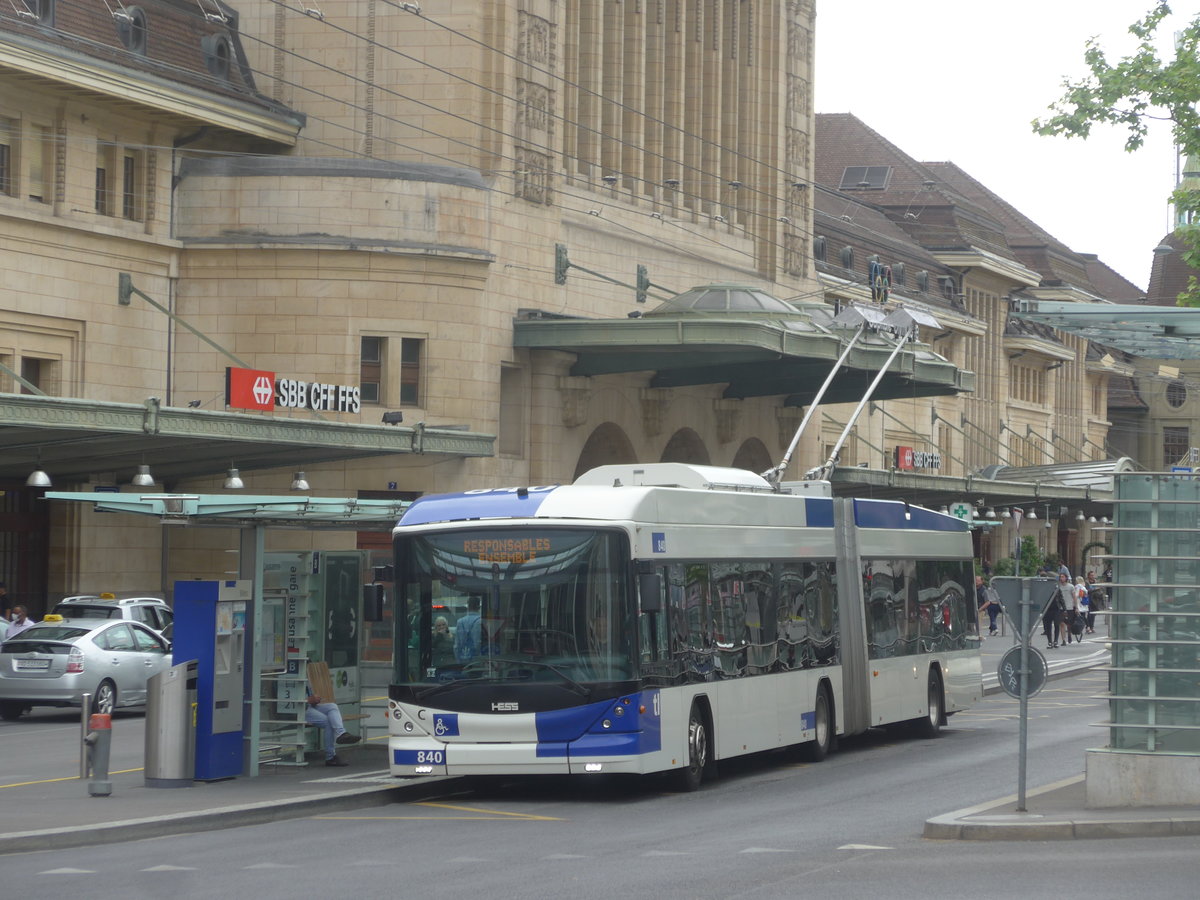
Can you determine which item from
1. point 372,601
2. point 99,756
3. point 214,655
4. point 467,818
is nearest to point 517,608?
point 372,601

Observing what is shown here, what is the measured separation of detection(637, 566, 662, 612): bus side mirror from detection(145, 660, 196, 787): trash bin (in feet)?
13.2

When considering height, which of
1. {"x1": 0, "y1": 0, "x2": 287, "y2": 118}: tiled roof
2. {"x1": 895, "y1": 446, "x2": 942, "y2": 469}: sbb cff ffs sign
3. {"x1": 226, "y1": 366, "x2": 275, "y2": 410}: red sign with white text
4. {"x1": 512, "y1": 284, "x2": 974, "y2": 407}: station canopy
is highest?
{"x1": 0, "y1": 0, "x2": 287, "y2": 118}: tiled roof

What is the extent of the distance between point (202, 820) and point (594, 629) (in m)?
3.73

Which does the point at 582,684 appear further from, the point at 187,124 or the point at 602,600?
the point at 187,124

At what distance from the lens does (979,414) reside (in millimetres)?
78062

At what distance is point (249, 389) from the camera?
3456cm

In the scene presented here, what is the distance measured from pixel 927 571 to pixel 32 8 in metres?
19.0

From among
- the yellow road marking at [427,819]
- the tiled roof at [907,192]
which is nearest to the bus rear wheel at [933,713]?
the yellow road marking at [427,819]

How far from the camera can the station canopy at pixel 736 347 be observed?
1578 inches

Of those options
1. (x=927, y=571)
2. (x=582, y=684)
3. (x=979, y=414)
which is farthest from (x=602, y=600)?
(x=979, y=414)

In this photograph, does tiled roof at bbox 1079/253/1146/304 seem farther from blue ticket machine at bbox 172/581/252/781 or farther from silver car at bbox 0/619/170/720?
blue ticket machine at bbox 172/581/252/781

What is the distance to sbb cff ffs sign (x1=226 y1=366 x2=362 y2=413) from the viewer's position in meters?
34.2

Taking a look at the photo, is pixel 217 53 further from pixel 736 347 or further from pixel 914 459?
pixel 914 459

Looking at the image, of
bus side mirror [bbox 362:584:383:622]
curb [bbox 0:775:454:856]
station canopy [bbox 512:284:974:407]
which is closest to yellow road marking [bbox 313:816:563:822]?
curb [bbox 0:775:454:856]
